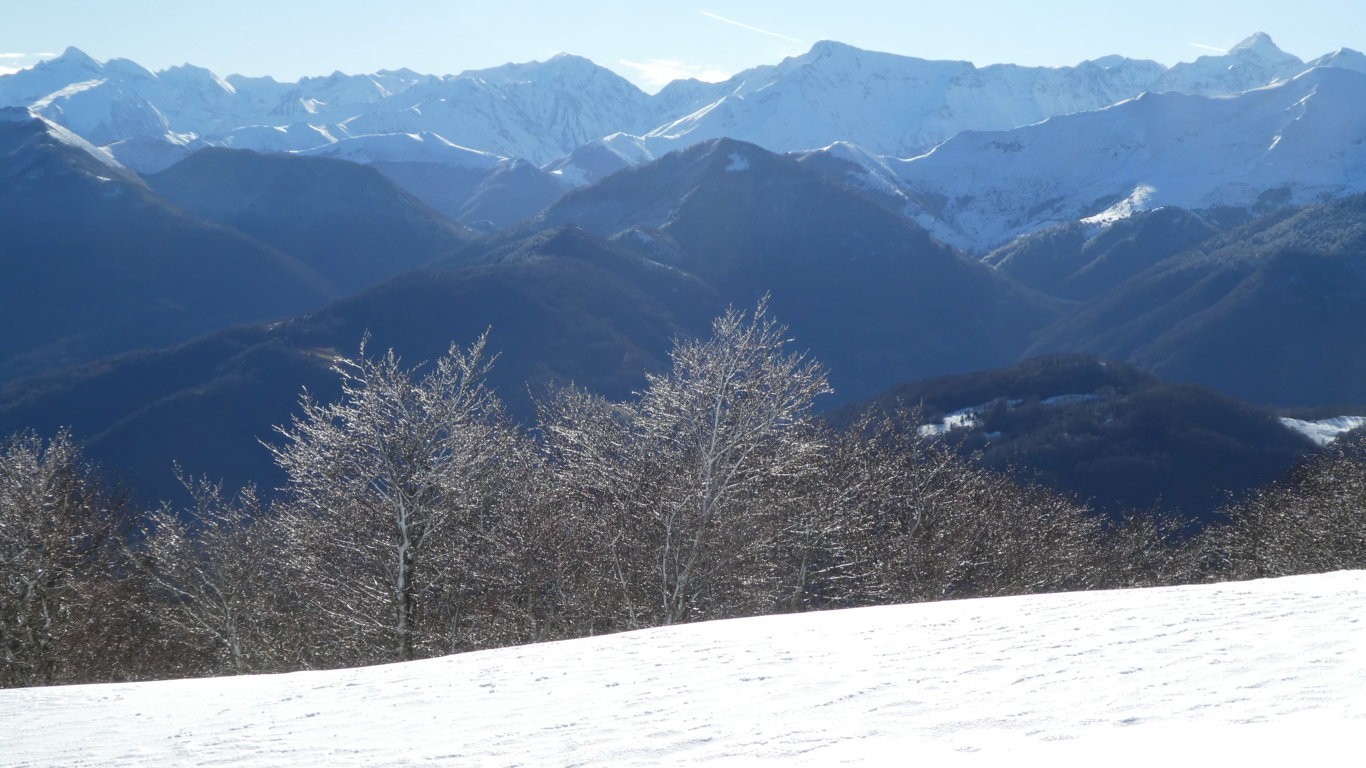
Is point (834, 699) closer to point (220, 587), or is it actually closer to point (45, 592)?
point (220, 587)

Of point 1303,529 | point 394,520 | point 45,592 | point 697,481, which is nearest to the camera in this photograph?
point 394,520

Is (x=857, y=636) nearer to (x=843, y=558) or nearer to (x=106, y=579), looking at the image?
(x=843, y=558)

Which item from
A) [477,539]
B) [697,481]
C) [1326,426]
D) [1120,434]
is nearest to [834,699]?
[697,481]

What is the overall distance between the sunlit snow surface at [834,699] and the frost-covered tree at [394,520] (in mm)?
5042

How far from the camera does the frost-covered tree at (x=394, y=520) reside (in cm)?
2020

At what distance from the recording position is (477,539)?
22250 millimetres

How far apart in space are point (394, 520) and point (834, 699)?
11.9 meters

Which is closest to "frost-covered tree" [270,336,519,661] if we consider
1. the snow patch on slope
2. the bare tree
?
the bare tree

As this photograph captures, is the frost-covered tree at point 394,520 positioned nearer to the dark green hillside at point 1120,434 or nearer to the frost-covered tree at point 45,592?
the frost-covered tree at point 45,592

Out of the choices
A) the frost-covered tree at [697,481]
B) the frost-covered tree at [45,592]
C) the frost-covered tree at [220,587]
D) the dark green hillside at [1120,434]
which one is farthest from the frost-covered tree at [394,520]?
the dark green hillside at [1120,434]

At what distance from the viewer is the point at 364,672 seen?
1478 cm

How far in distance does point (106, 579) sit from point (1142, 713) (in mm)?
29121

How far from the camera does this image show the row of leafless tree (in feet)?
67.4

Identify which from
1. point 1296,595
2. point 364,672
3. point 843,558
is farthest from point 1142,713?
point 843,558
